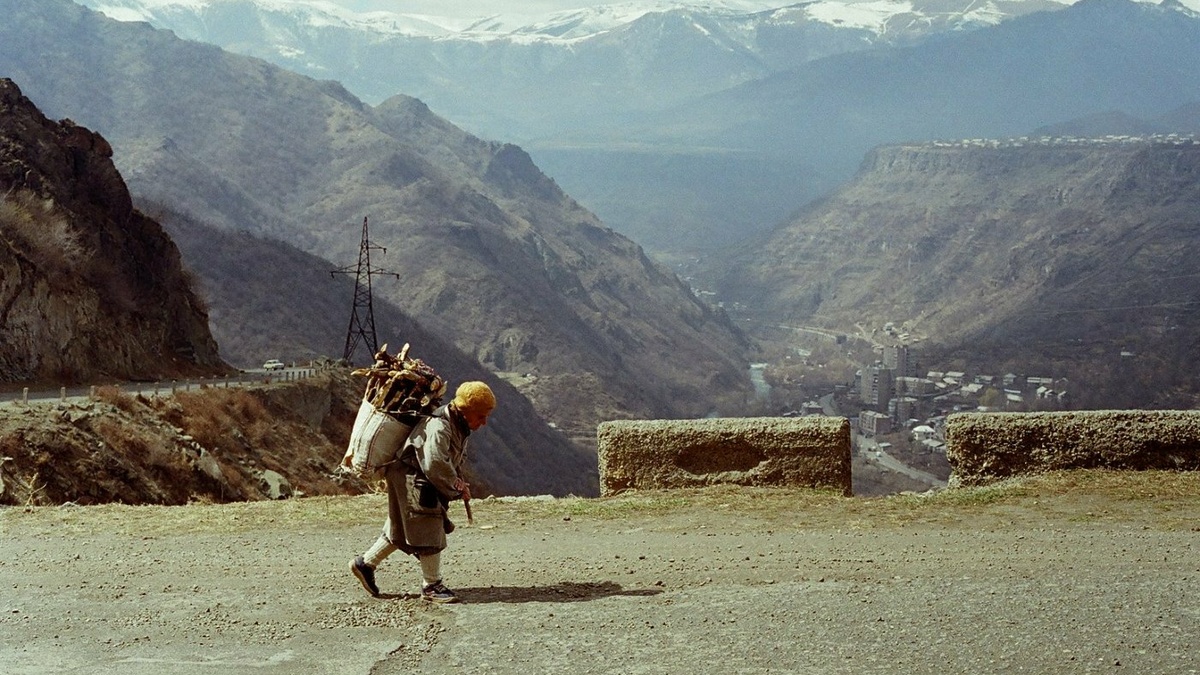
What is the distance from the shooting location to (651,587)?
10062 mm

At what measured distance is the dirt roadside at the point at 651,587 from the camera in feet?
27.7

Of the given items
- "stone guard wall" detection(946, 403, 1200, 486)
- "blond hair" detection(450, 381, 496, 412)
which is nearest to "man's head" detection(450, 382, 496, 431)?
"blond hair" detection(450, 381, 496, 412)

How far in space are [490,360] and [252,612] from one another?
143207mm

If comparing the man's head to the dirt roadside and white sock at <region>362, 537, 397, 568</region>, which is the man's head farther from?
the dirt roadside

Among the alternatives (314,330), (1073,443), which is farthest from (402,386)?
(314,330)

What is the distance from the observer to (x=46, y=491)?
1964cm

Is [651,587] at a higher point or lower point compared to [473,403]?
lower

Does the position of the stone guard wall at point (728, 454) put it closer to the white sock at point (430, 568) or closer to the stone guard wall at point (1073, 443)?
the stone guard wall at point (1073, 443)

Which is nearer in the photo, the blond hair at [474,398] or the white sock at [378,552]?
the blond hair at [474,398]

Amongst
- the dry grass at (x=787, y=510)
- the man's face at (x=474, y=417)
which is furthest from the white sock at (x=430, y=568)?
the dry grass at (x=787, y=510)

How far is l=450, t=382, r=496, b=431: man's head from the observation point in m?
9.51

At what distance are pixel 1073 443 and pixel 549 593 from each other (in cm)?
678

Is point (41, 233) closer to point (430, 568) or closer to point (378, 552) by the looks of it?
point (378, 552)

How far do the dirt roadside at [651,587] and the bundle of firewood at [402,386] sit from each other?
138 centimetres
